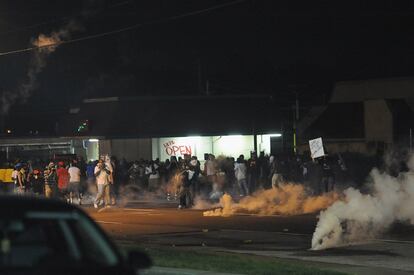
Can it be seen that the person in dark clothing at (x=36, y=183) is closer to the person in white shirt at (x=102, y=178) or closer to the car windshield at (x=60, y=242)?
the person in white shirt at (x=102, y=178)

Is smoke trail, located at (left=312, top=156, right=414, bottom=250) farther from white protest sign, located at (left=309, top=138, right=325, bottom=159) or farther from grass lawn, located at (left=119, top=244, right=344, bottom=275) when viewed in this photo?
white protest sign, located at (left=309, top=138, right=325, bottom=159)

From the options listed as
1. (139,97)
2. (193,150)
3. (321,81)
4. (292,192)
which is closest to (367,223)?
(292,192)

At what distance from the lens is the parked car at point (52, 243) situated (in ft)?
15.4

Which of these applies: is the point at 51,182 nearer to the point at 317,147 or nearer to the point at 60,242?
the point at 317,147

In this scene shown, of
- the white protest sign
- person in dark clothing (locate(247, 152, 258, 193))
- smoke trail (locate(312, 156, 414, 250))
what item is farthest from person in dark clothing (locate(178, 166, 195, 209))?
smoke trail (locate(312, 156, 414, 250))

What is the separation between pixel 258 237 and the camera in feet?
51.0

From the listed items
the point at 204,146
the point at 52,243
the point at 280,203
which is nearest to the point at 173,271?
the point at 52,243

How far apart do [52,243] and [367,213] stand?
11787mm

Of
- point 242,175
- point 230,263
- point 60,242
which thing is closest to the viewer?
point 60,242

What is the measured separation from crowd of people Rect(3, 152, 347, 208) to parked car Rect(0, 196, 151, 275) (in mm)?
18180


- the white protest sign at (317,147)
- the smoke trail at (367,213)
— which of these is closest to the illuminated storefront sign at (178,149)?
the white protest sign at (317,147)

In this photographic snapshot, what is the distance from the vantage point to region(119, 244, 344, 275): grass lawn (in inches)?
414

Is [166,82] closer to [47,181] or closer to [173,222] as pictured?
[47,181]

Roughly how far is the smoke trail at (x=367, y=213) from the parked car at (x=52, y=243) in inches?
351
